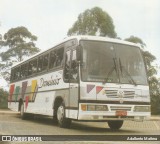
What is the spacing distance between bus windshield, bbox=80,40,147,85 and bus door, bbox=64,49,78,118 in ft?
1.29

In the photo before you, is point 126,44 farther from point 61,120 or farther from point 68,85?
point 61,120

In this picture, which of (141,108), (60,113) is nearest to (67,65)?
(60,113)

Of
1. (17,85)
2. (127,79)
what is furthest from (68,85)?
(17,85)

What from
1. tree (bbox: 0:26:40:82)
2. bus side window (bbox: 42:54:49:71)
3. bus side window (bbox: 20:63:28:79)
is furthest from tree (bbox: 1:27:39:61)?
bus side window (bbox: 20:63:28:79)

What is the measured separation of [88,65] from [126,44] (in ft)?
4.99

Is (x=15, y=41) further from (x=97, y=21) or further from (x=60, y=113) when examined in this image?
(x=60, y=113)

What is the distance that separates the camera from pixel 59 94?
11.6 metres

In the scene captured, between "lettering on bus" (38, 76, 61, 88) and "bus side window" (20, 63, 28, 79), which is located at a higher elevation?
"bus side window" (20, 63, 28, 79)

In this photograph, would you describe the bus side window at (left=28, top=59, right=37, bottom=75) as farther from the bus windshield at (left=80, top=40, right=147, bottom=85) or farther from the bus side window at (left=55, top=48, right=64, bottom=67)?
the bus windshield at (left=80, top=40, right=147, bottom=85)

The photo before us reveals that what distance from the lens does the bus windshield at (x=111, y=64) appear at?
32.7ft

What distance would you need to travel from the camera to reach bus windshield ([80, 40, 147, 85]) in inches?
392

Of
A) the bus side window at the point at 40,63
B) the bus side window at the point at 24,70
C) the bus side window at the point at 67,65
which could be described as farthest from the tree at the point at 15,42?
the bus side window at the point at 24,70

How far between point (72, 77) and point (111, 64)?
117 cm

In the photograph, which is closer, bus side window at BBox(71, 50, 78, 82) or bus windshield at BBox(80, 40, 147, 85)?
bus windshield at BBox(80, 40, 147, 85)
